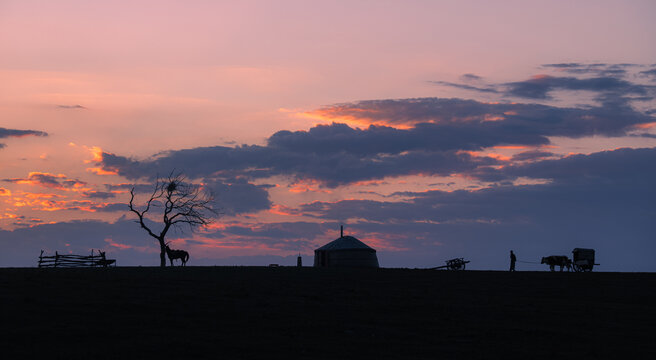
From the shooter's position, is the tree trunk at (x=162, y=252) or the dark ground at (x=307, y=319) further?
the tree trunk at (x=162, y=252)

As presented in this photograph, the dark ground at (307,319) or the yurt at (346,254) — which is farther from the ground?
the yurt at (346,254)

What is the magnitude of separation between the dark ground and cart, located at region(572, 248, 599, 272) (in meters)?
28.4

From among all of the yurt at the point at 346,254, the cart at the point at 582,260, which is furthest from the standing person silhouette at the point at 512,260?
the yurt at the point at 346,254

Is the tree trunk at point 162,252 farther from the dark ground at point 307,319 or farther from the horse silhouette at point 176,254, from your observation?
the dark ground at point 307,319

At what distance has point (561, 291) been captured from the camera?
4491cm

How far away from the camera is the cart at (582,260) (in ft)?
242

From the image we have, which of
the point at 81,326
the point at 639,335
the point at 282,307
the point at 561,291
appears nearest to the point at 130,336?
the point at 81,326

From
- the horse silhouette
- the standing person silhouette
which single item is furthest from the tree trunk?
the standing person silhouette

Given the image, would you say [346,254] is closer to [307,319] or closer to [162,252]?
[162,252]

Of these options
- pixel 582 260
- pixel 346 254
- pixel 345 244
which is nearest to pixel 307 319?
pixel 582 260

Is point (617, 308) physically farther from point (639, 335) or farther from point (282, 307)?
point (282, 307)

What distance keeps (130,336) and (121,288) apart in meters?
12.5

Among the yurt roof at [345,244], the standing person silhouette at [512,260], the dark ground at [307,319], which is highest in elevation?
the yurt roof at [345,244]

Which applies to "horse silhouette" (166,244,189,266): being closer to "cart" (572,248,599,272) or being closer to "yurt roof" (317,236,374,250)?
"yurt roof" (317,236,374,250)
